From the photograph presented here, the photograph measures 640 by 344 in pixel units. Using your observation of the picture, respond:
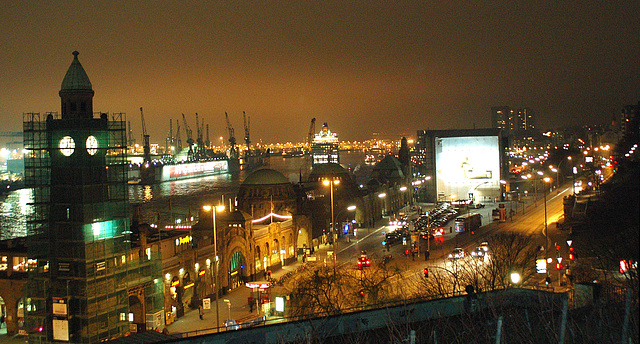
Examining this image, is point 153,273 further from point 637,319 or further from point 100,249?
point 637,319

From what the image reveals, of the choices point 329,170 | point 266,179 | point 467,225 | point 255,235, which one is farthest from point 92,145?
point 329,170

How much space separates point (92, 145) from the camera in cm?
3547

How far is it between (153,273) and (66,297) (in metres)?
5.14

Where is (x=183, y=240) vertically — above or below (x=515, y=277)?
above

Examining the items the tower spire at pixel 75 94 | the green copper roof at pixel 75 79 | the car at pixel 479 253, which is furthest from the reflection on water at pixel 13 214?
the car at pixel 479 253

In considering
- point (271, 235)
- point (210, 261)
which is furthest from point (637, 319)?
point (271, 235)

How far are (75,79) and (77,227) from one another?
312 inches

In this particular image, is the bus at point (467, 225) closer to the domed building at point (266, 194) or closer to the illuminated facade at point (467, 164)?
the domed building at point (266, 194)

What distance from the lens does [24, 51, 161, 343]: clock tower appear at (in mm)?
33469

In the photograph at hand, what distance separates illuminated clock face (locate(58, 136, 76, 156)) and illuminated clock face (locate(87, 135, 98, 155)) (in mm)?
752

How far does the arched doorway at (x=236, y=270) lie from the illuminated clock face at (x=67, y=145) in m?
14.3

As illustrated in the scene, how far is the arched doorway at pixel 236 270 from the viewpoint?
44906mm

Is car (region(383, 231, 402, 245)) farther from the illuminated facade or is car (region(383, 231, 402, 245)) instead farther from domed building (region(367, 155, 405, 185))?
domed building (region(367, 155, 405, 185))

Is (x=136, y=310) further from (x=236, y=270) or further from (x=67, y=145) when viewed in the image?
(x=236, y=270)
